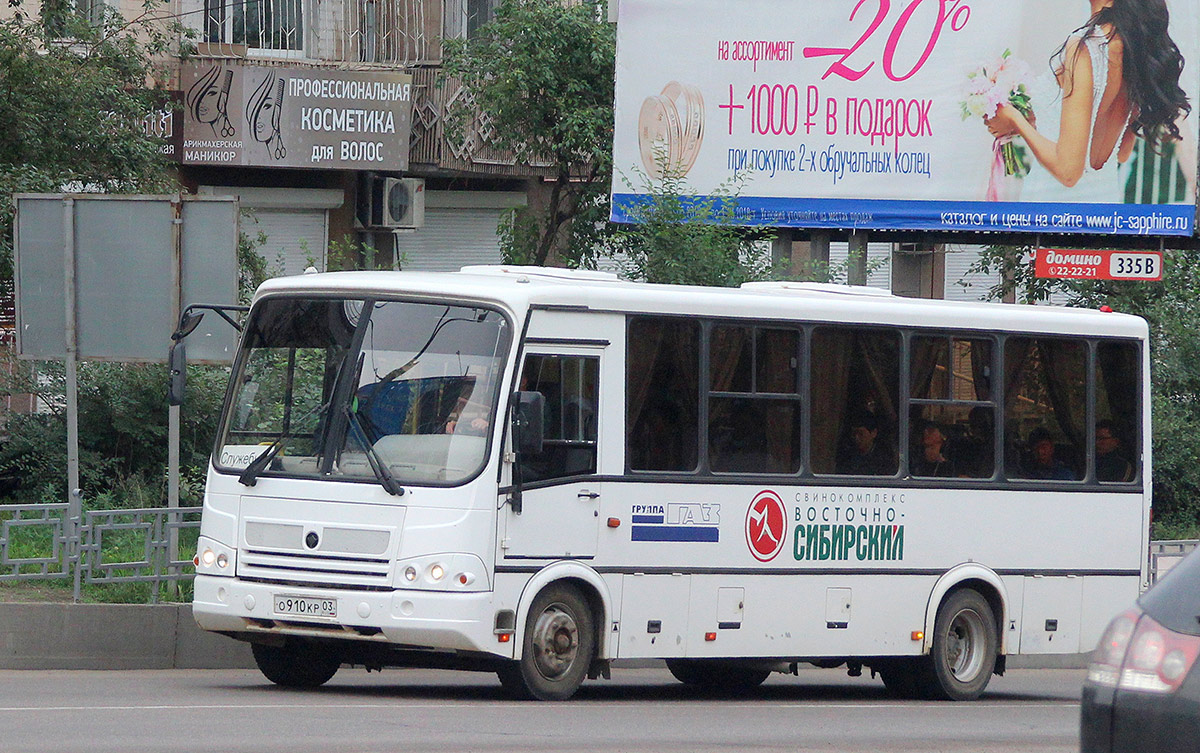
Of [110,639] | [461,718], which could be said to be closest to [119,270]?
[110,639]

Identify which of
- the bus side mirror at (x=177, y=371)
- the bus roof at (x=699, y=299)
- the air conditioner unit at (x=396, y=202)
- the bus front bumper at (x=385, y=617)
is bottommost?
the bus front bumper at (x=385, y=617)

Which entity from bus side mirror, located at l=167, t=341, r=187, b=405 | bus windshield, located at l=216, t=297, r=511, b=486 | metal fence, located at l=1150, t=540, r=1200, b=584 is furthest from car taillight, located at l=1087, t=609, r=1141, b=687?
metal fence, located at l=1150, t=540, r=1200, b=584

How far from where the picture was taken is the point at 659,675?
52.3 ft

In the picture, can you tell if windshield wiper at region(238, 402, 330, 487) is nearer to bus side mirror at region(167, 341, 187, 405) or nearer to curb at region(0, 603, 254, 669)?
bus side mirror at region(167, 341, 187, 405)

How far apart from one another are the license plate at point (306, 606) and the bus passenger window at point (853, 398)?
3500mm

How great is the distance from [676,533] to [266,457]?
8.31ft

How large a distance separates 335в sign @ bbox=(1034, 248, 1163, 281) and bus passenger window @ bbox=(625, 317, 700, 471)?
1001 centimetres

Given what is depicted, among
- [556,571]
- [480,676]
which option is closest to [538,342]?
[556,571]

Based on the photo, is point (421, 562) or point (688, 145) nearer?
point (421, 562)

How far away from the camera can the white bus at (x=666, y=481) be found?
456 inches

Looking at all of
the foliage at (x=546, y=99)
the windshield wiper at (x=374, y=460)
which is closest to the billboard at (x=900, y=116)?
the foliage at (x=546, y=99)

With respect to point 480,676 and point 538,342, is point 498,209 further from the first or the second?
point 538,342

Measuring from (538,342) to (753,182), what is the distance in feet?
35.9

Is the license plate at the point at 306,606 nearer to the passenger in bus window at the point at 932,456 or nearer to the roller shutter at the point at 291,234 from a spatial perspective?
the passenger in bus window at the point at 932,456
